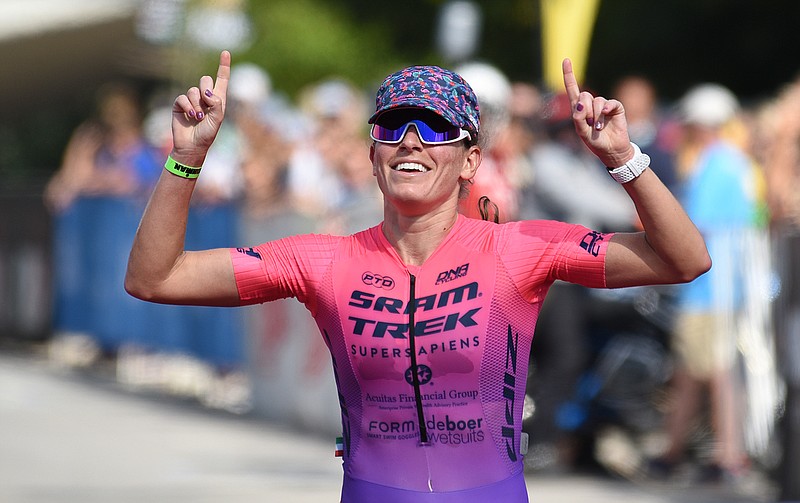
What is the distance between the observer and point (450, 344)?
3.88m

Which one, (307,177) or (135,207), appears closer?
(307,177)

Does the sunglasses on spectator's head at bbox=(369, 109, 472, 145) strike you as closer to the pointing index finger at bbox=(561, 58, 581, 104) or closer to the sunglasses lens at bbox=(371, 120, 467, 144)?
the sunglasses lens at bbox=(371, 120, 467, 144)

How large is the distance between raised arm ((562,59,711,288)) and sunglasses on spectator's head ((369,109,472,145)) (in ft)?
1.06

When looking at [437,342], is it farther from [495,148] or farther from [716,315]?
[716,315]

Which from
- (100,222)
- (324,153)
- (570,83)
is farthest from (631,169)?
(100,222)

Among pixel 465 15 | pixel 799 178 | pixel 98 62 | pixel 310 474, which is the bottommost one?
pixel 310 474

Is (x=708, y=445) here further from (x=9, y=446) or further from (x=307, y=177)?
(x=9, y=446)

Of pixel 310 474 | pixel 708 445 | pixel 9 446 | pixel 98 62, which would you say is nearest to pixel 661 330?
pixel 708 445

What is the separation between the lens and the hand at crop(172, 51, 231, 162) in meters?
3.84

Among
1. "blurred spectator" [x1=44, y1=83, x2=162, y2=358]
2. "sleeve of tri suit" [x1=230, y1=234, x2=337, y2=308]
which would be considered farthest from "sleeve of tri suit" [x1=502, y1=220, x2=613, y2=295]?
"blurred spectator" [x1=44, y1=83, x2=162, y2=358]

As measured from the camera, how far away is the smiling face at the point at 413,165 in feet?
12.7

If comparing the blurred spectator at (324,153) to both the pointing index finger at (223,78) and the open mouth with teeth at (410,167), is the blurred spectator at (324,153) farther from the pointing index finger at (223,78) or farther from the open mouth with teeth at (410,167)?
the open mouth with teeth at (410,167)

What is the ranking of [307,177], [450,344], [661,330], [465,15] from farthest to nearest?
[465,15], [307,177], [661,330], [450,344]

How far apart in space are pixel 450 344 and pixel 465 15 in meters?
11.0
